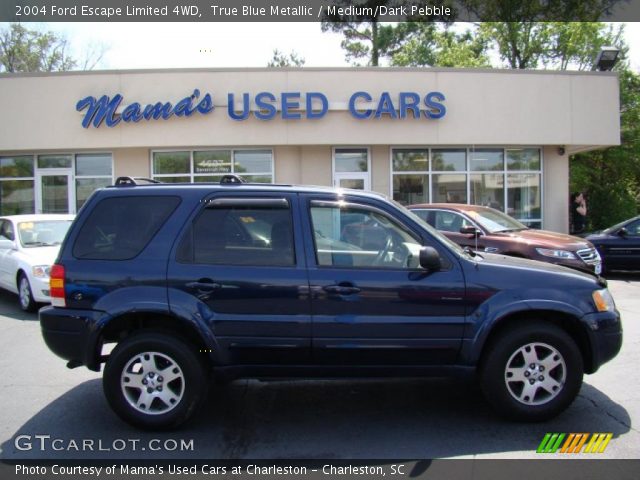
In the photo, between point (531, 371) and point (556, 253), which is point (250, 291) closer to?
point (531, 371)

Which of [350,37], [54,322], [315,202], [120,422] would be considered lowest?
[120,422]

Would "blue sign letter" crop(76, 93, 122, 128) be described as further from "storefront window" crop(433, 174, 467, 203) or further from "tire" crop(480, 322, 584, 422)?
"tire" crop(480, 322, 584, 422)

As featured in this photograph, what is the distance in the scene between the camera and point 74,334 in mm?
4348

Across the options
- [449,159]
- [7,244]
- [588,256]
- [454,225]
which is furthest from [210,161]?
[588,256]

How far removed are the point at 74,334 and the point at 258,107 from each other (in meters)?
12.0

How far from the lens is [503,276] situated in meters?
4.32

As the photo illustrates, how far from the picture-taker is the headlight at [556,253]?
939 centimetres

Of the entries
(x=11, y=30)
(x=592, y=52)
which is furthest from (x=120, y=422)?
(x=11, y=30)

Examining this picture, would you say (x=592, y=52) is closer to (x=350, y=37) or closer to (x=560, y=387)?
(x=350, y=37)

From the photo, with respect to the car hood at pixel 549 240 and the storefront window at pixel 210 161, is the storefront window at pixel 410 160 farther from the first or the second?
the car hood at pixel 549 240

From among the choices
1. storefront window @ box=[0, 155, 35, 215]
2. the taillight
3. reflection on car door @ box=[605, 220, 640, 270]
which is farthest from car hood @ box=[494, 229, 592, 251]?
storefront window @ box=[0, 155, 35, 215]

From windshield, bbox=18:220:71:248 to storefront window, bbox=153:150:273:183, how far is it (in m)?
6.24

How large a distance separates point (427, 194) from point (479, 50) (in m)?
17.4

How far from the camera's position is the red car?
371 inches
